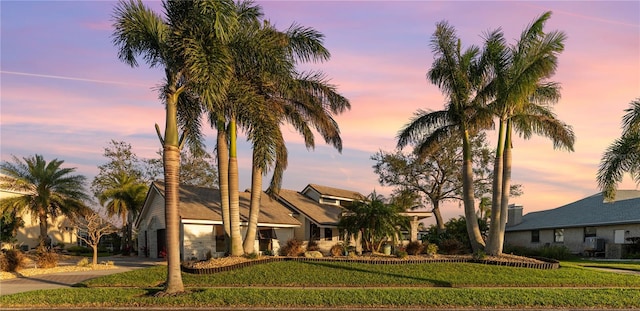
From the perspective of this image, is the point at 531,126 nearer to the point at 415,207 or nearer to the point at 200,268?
the point at 200,268

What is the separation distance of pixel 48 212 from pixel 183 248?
14637 millimetres

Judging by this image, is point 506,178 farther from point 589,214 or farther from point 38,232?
point 38,232

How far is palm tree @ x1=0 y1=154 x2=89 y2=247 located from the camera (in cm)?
3528

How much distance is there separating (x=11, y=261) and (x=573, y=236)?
36.4 m

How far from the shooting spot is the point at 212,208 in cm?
3097

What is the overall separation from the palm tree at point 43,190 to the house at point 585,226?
116 ft

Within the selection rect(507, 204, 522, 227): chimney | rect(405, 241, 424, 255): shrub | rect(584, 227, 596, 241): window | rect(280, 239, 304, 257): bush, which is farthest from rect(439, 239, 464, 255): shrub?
rect(507, 204, 522, 227): chimney

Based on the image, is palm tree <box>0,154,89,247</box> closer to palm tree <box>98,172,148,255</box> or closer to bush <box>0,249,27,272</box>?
palm tree <box>98,172,148,255</box>

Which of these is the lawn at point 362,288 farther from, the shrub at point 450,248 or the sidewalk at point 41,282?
the shrub at point 450,248

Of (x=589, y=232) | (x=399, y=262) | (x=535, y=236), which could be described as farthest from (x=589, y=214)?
(x=399, y=262)

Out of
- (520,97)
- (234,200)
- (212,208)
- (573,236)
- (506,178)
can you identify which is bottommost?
(573,236)

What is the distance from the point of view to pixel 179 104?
63.4ft

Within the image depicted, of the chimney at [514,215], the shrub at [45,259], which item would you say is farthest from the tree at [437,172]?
the shrub at [45,259]

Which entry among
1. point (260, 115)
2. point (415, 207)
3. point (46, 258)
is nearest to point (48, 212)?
point (46, 258)
